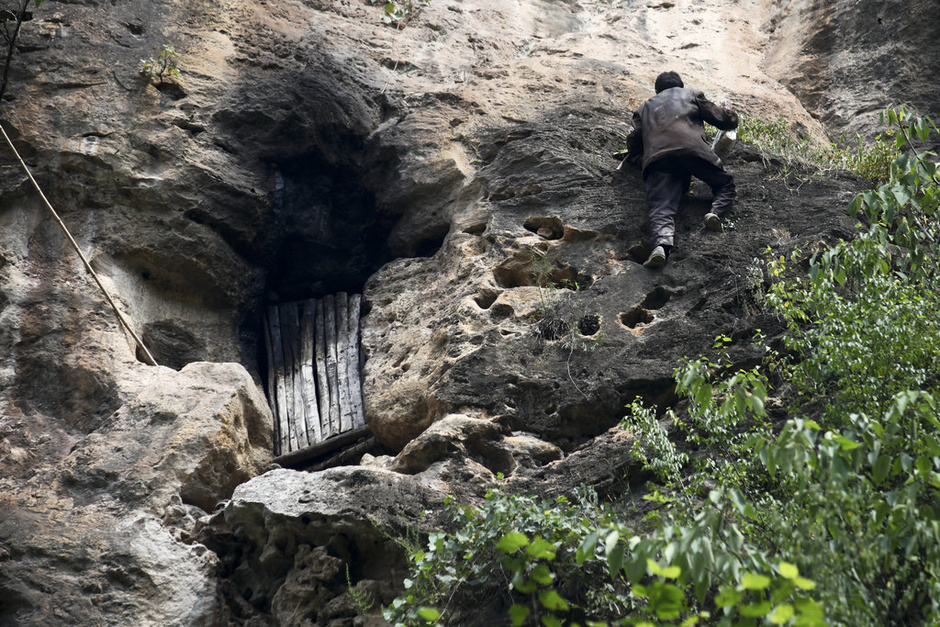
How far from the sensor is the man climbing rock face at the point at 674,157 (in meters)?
7.54

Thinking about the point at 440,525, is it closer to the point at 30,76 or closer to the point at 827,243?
the point at 827,243

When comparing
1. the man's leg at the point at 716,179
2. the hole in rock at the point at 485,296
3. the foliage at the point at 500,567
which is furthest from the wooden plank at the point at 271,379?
the man's leg at the point at 716,179

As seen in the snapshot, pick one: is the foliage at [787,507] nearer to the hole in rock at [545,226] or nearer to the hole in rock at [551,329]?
the hole in rock at [551,329]

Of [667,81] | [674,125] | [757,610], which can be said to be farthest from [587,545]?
[667,81]

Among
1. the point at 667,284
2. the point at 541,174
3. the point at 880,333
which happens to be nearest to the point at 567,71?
the point at 541,174

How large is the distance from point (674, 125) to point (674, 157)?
36cm

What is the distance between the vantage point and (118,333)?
755 centimetres

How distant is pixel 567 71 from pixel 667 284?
3.64 meters

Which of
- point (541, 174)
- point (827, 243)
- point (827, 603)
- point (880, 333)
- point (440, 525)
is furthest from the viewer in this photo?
point (541, 174)

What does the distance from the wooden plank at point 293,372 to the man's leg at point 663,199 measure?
10.8ft

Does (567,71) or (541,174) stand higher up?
(567,71)

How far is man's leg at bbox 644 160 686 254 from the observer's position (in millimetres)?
7453

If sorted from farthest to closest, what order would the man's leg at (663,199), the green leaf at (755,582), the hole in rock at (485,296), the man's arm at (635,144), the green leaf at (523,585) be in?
the man's arm at (635,144) < the hole in rock at (485,296) < the man's leg at (663,199) < the green leaf at (523,585) < the green leaf at (755,582)

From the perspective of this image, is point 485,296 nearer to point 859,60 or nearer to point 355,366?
point 355,366
